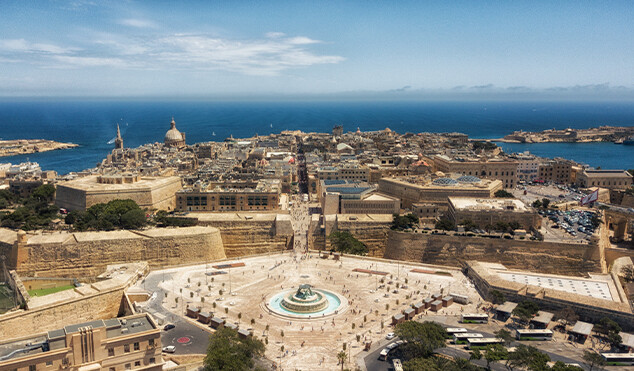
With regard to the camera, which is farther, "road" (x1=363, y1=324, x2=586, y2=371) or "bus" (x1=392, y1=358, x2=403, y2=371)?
"road" (x1=363, y1=324, x2=586, y2=371)

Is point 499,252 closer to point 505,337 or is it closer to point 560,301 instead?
point 560,301

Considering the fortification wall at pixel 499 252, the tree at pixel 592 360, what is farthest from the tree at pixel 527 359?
the fortification wall at pixel 499 252

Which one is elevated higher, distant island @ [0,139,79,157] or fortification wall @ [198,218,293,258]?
distant island @ [0,139,79,157]

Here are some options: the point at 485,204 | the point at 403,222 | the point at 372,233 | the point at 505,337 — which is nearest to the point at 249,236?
the point at 372,233

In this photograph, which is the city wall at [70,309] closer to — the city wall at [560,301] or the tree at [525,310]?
the tree at [525,310]

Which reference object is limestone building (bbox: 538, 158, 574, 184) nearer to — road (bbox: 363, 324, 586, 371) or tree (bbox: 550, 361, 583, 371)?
road (bbox: 363, 324, 586, 371)

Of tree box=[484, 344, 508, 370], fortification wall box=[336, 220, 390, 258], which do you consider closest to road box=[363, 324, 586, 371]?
tree box=[484, 344, 508, 370]

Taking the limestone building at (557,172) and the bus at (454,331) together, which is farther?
the limestone building at (557,172)
